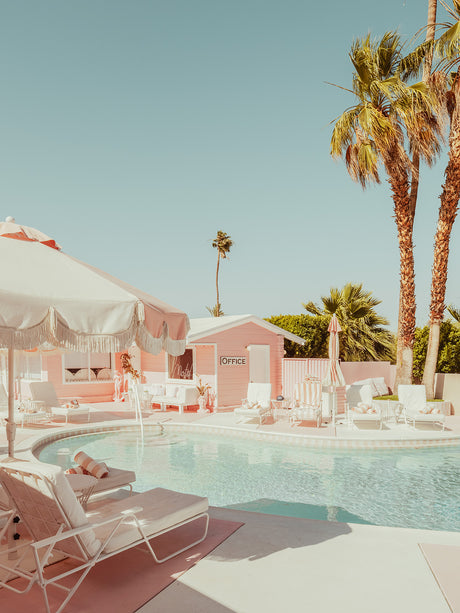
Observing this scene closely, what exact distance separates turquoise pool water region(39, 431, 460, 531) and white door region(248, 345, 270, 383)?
5.55 meters

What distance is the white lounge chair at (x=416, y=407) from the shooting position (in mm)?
12711

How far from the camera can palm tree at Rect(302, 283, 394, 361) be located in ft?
72.3

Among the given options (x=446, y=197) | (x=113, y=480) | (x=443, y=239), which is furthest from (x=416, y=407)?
(x=113, y=480)

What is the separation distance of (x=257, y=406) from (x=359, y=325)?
10089 millimetres

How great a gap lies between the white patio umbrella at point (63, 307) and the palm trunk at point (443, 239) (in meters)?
13.5

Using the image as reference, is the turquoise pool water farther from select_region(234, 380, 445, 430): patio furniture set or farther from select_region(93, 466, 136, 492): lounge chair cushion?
select_region(93, 466, 136, 492): lounge chair cushion

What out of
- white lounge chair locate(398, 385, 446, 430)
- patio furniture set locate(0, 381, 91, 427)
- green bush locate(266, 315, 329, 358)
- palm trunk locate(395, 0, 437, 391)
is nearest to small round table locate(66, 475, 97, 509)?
patio furniture set locate(0, 381, 91, 427)

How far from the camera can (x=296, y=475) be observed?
9.20m

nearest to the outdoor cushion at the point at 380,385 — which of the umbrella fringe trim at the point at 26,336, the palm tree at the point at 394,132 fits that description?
the palm tree at the point at 394,132

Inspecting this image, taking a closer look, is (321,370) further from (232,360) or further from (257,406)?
(257,406)

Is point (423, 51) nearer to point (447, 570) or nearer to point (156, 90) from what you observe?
point (156, 90)

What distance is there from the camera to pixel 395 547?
4.71 metres

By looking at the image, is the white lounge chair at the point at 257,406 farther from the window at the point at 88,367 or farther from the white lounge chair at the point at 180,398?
the window at the point at 88,367

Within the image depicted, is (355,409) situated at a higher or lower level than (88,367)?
lower
